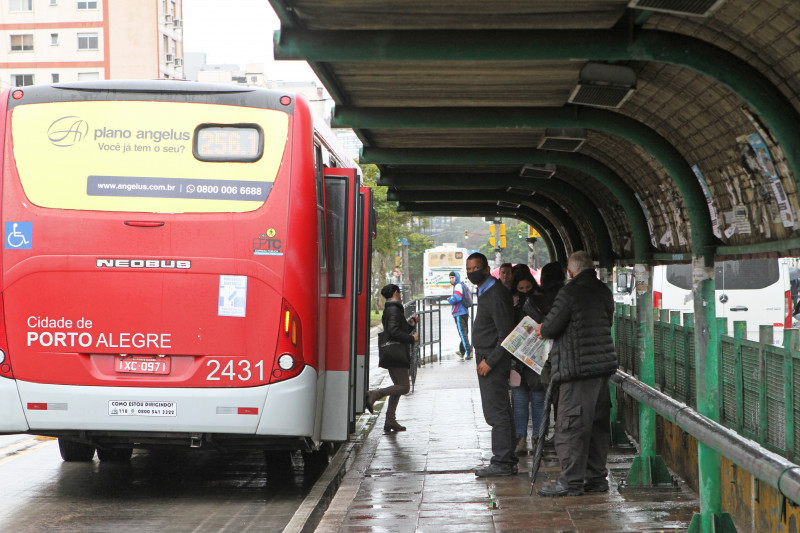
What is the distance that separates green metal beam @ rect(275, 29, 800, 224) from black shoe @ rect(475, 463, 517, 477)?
4.43 meters

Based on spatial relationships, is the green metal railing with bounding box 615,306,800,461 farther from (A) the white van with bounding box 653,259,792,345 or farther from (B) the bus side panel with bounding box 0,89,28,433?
(A) the white van with bounding box 653,259,792,345

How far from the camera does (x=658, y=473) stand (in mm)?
8516

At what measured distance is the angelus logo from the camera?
319 inches

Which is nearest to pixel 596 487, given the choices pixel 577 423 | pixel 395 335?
pixel 577 423

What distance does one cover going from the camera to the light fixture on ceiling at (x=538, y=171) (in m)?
10.9

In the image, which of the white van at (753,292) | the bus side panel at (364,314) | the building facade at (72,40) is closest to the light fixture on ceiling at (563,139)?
the bus side panel at (364,314)

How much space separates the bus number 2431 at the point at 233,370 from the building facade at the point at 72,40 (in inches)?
2606

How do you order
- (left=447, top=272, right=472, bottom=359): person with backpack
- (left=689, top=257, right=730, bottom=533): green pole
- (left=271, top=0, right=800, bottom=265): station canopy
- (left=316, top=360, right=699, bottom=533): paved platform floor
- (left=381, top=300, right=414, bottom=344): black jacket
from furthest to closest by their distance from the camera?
(left=447, top=272, right=472, bottom=359): person with backpack < (left=381, top=300, right=414, bottom=344): black jacket < (left=316, top=360, right=699, bottom=533): paved platform floor < (left=689, top=257, right=730, bottom=533): green pole < (left=271, top=0, right=800, bottom=265): station canopy

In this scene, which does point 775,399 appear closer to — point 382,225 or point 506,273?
point 506,273

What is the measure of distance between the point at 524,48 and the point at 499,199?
27.7ft

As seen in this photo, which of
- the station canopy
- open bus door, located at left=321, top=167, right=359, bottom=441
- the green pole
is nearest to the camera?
the station canopy

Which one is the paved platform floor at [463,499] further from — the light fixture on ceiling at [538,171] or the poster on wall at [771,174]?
the light fixture on ceiling at [538,171]

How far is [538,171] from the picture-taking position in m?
11.4

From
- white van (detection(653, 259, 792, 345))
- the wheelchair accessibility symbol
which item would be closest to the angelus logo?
the wheelchair accessibility symbol
